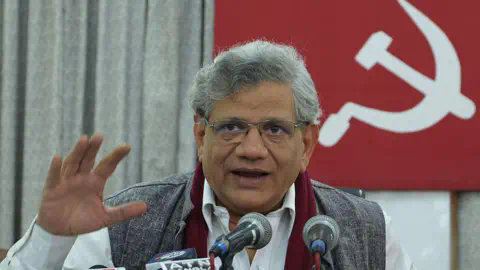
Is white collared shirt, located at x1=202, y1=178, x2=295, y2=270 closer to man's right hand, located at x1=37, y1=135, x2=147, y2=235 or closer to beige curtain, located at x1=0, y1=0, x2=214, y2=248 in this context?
man's right hand, located at x1=37, y1=135, x2=147, y2=235

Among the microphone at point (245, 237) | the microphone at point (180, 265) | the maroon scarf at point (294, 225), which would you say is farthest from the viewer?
the maroon scarf at point (294, 225)

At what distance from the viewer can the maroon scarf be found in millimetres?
1838

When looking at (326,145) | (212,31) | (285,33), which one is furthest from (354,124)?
(212,31)

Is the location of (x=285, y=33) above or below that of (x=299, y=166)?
above

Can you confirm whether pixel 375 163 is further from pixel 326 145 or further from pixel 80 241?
pixel 80 241

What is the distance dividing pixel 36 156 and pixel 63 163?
83.0 inches

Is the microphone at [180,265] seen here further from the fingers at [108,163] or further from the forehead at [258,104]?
the forehead at [258,104]

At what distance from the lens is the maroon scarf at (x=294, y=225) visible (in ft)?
6.03

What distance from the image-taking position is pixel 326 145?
3.05m

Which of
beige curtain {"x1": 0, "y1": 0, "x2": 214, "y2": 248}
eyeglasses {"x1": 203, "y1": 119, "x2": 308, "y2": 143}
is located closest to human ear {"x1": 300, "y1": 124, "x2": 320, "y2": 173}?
eyeglasses {"x1": 203, "y1": 119, "x2": 308, "y2": 143}

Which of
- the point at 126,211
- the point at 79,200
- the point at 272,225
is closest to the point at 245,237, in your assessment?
the point at 126,211

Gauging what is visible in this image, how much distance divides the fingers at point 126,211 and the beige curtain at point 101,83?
1840mm

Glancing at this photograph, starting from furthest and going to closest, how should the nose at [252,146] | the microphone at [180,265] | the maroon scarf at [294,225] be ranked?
the maroon scarf at [294,225]
the nose at [252,146]
the microphone at [180,265]

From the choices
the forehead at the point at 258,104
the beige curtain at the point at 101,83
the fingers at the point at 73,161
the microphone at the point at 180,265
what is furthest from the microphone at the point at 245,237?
the beige curtain at the point at 101,83
